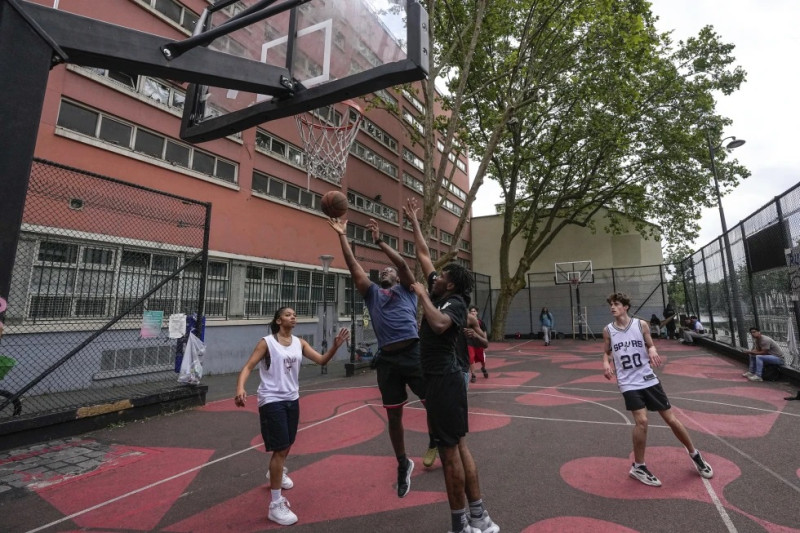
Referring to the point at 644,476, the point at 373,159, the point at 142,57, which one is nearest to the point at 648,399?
the point at 644,476

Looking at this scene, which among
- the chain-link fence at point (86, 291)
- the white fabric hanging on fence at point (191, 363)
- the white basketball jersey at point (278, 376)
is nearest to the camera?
the white basketball jersey at point (278, 376)

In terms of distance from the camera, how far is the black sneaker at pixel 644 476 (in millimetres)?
3861

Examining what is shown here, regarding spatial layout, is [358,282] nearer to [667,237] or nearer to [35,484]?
[35,484]

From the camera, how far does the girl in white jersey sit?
3.53 m

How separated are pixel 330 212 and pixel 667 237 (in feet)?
90.8

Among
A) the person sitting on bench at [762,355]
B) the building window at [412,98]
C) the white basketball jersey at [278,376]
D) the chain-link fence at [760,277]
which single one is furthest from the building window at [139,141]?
the person sitting on bench at [762,355]

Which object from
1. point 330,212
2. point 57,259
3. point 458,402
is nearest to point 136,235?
point 57,259

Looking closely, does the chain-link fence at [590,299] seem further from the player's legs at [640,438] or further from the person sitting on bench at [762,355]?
the player's legs at [640,438]

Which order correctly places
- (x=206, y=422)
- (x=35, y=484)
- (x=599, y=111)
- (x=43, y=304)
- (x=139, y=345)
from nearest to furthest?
(x=35, y=484), (x=206, y=422), (x=43, y=304), (x=139, y=345), (x=599, y=111)

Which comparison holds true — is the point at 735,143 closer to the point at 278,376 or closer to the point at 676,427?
the point at 676,427

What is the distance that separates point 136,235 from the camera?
10305 mm

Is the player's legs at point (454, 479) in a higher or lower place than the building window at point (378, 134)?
lower

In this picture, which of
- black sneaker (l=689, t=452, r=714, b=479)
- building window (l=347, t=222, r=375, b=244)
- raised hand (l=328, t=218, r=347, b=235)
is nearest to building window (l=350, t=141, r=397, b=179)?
building window (l=347, t=222, r=375, b=244)

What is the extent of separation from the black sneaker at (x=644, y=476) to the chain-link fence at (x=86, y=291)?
7517 mm
